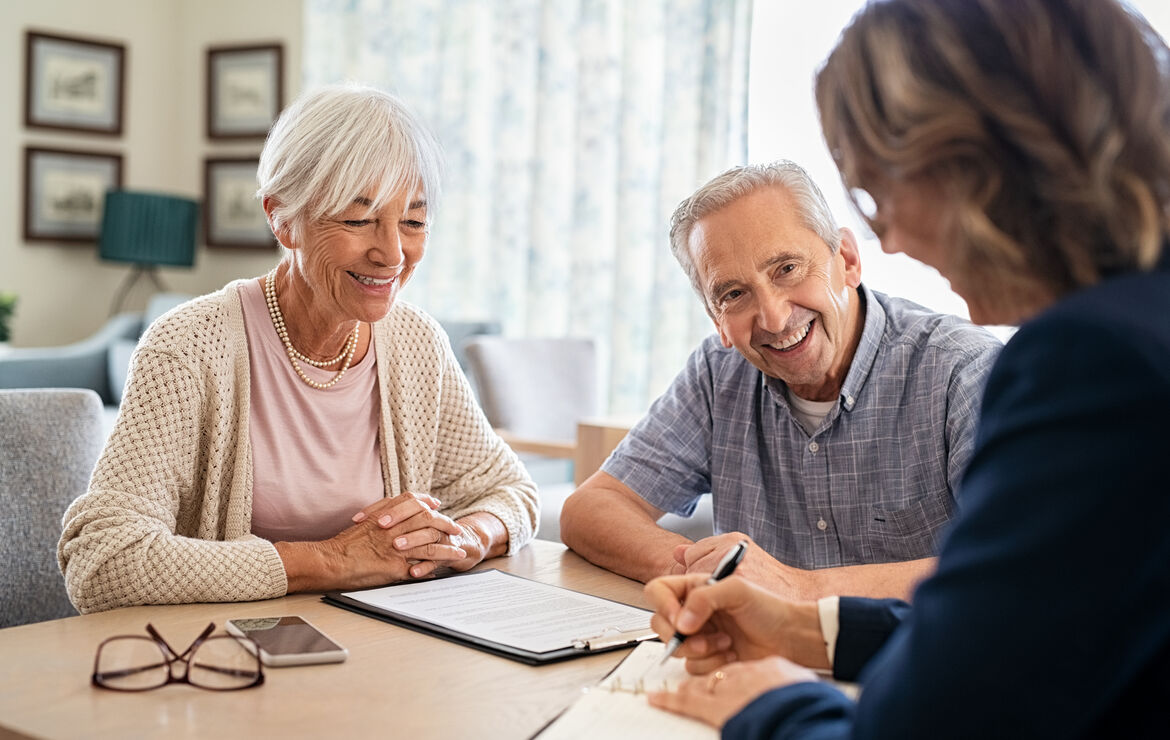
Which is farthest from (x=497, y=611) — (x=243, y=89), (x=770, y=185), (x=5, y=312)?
(x=243, y=89)

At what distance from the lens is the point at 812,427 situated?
5.73 ft

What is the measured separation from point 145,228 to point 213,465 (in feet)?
15.0

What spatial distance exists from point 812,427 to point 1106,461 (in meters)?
1.15

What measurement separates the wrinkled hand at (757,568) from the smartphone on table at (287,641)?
455mm

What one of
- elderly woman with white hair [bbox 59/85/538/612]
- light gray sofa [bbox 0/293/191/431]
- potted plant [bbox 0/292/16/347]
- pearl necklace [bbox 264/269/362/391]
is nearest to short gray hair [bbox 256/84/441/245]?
elderly woman with white hair [bbox 59/85/538/612]

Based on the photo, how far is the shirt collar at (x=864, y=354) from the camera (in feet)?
5.47

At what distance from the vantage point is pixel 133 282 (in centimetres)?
610

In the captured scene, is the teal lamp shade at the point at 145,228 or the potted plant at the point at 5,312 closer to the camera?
the potted plant at the point at 5,312

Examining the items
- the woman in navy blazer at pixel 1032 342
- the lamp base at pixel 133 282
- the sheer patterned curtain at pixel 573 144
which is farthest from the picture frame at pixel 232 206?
the woman in navy blazer at pixel 1032 342

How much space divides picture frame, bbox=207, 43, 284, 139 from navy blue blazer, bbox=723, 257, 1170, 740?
5707 millimetres

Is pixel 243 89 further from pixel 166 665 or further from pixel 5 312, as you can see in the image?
pixel 166 665

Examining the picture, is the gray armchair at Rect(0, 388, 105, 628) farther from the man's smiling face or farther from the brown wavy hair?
the brown wavy hair

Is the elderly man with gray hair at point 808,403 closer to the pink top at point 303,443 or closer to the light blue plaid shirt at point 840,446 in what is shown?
the light blue plaid shirt at point 840,446

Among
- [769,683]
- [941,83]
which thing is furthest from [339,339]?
[941,83]
